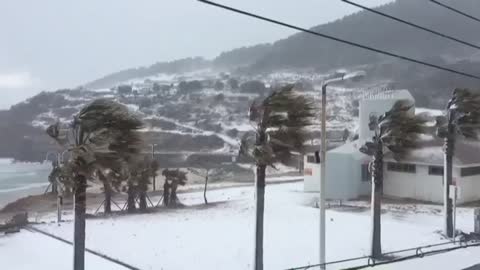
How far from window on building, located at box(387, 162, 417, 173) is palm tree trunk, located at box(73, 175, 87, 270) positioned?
27.2 metres

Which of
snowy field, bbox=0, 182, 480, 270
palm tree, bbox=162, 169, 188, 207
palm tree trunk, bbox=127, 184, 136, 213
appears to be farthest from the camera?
palm tree, bbox=162, 169, 188, 207

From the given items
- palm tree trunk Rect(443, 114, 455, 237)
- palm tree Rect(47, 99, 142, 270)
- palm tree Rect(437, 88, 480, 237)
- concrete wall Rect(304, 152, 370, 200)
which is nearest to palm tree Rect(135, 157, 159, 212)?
concrete wall Rect(304, 152, 370, 200)

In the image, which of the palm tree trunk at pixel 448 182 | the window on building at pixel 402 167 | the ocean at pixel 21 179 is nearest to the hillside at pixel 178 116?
the ocean at pixel 21 179

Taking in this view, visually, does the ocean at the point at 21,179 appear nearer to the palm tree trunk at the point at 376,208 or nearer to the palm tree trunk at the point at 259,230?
the palm tree trunk at the point at 376,208

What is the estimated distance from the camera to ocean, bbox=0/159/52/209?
2238 inches

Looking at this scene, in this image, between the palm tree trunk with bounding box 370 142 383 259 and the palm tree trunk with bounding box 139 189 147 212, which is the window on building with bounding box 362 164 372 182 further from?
the palm tree trunk with bounding box 370 142 383 259

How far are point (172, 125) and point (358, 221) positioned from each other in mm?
113302

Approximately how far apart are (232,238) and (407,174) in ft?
56.9

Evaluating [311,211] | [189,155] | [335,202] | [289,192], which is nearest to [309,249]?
[311,211]

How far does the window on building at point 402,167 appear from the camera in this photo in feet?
111

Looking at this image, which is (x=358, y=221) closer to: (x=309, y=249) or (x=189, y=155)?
(x=309, y=249)

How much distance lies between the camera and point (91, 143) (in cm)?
1084

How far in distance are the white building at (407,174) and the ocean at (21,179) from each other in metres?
30.9

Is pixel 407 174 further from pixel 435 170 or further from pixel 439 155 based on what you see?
pixel 439 155
